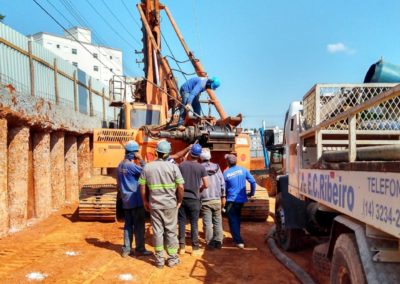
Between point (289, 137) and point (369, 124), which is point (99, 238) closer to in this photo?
point (289, 137)

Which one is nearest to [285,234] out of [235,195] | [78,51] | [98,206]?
[235,195]

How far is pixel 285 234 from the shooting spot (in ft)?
22.3

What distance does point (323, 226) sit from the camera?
527 centimetres

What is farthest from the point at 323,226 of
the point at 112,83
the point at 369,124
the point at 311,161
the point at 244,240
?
the point at 112,83

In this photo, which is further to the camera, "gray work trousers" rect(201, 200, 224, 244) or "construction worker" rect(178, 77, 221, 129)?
"construction worker" rect(178, 77, 221, 129)

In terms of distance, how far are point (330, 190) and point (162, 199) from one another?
2.99 metres

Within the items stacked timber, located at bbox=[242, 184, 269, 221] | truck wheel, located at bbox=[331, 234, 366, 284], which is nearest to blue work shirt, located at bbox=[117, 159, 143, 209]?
stacked timber, located at bbox=[242, 184, 269, 221]

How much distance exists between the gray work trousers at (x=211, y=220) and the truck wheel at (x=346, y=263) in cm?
360

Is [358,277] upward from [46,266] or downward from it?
upward

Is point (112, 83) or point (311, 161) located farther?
point (112, 83)

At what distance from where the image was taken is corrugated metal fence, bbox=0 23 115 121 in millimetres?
9469

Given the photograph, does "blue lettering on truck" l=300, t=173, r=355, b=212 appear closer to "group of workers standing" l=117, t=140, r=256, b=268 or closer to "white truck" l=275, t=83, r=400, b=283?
"white truck" l=275, t=83, r=400, b=283

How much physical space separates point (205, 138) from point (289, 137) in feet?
8.10

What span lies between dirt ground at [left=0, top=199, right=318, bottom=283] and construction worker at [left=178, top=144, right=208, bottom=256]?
303mm
